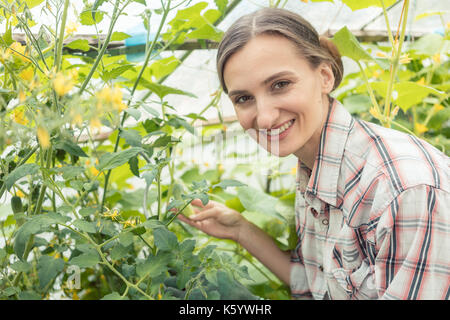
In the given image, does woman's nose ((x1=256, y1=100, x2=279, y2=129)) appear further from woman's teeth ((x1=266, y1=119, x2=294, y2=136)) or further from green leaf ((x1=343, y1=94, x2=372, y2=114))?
green leaf ((x1=343, y1=94, x2=372, y2=114))

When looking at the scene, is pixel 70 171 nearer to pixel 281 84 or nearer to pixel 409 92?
pixel 281 84

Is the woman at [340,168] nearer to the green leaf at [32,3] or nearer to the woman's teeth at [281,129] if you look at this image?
the woman's teeth at [281,129]

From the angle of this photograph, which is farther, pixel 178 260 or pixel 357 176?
pixel 357 176

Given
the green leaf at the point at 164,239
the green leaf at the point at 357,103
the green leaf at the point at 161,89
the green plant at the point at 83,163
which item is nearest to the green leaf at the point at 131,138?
the green plant at the point at 83,163

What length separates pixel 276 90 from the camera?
79 cm

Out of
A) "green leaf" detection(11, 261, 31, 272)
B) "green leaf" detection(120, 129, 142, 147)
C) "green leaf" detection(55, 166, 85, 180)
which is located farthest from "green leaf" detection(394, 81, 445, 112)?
"green leaf" detection(11, 261, 31, 272)

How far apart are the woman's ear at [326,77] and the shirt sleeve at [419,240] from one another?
0.31 metres

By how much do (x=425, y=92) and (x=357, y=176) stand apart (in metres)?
0.40

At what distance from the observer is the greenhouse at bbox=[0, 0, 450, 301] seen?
573 millimetres

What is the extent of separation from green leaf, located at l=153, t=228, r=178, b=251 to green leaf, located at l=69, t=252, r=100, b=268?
0.32 ft
